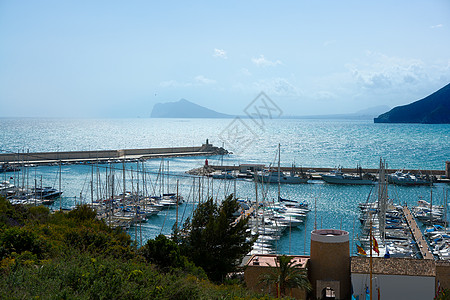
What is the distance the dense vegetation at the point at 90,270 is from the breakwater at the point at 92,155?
44423 millimetres

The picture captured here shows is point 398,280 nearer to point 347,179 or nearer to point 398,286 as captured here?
point 398,286

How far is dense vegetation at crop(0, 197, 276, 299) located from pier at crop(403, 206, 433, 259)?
1517 cm

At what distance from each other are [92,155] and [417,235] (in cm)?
5305

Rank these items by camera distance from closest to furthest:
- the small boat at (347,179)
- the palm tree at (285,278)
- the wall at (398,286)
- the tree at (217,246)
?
the palm tree at (285,278), the wall at (398,286), the tree at (217,246), the small boat at (347,179)

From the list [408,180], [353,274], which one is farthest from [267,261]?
[408,180]

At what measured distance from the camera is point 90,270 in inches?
437

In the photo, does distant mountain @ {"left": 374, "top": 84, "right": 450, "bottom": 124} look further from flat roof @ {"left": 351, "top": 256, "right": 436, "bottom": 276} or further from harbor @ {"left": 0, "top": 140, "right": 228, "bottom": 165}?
flat roof @ {"left": 351, "top": 256, "right": 436, "bottom": 276}

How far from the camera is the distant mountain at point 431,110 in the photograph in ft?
567

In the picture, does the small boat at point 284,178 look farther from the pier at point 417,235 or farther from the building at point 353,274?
the building at point 353,274

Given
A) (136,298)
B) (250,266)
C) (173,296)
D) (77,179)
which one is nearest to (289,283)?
(250,266)

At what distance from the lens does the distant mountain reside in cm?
17288

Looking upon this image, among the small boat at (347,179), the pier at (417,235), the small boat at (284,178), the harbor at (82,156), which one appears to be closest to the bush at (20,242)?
the pier at (417,235)

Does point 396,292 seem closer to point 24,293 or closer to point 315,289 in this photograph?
point 315,289

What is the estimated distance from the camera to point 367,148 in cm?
10162
